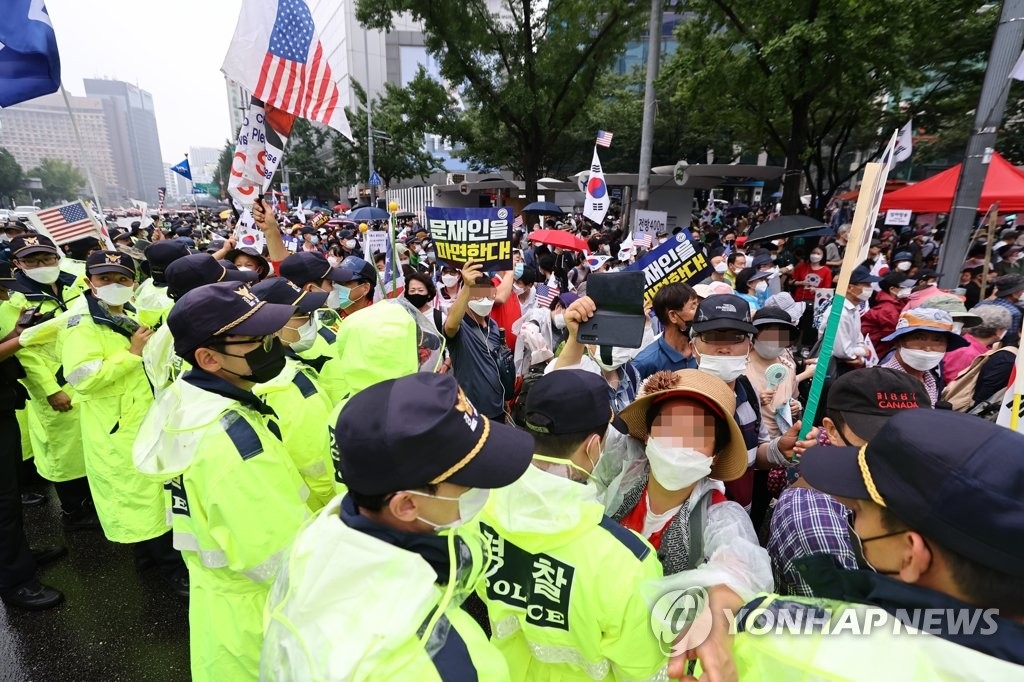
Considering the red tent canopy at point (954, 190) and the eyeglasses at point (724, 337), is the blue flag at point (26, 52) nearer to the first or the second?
the eyeglasses at point (724, 337)

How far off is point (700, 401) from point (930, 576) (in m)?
0.97

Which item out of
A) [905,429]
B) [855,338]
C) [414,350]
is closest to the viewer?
[905,429]

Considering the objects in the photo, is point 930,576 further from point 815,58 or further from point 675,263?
point 815,58

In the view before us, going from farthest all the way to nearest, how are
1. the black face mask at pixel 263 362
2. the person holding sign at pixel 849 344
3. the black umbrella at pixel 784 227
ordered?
1. the black umbrella at pixel 784 227
2. the person holding sign at pixel 849 344
3. the black face mask at pixel 263 362

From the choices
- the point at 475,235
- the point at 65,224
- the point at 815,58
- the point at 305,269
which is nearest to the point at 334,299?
the point at 305,269

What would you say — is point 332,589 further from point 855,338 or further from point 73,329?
point 855,338

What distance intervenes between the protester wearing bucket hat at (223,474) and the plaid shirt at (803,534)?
5.90 ft

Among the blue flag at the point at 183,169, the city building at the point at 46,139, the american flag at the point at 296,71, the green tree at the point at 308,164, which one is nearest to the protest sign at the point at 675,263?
the american flag at the point at 296,71

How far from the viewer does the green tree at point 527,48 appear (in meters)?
17.4

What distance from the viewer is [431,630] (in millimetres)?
1091

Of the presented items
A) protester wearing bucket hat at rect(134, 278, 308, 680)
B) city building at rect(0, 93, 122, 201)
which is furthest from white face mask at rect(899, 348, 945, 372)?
city building at rect(0, 93, 122, 201)

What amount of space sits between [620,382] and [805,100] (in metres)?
13.4

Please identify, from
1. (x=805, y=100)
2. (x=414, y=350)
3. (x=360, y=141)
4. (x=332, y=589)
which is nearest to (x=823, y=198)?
(x=805, y=100)

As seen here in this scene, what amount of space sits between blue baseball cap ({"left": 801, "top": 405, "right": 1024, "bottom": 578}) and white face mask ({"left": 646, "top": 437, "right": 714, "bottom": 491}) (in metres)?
0.79
